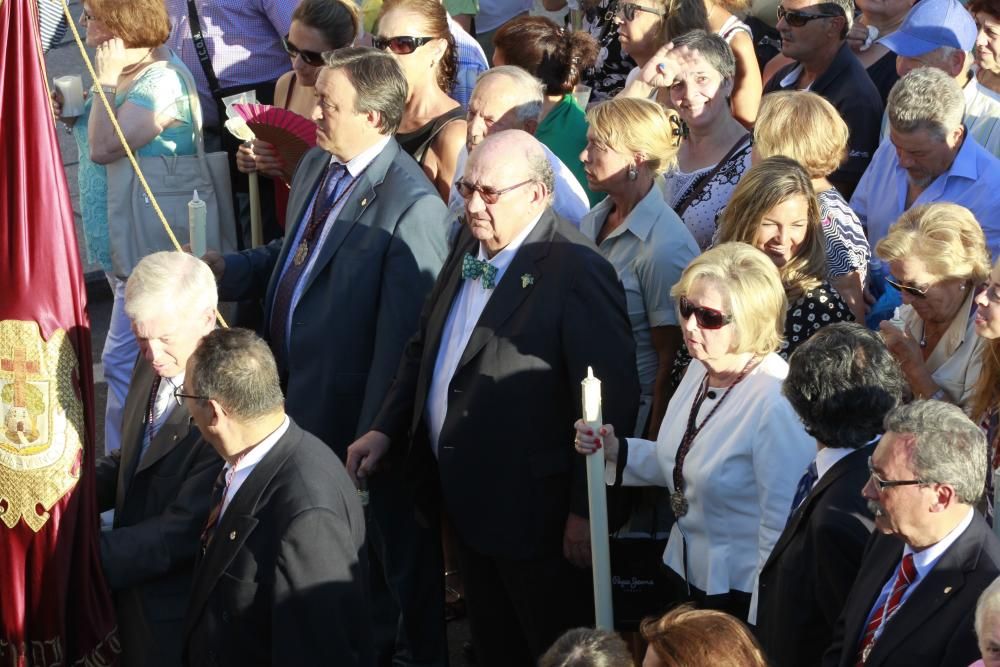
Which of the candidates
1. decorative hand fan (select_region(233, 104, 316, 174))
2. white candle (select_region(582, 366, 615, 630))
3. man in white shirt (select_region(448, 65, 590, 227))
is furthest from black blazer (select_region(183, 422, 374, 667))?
decorative hand fan (select_region(233, 104, 316, 174))

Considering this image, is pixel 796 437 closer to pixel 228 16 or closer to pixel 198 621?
pixel 198 621

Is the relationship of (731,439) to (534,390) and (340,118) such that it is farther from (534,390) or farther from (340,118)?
(340,118)

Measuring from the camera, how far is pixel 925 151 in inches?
218

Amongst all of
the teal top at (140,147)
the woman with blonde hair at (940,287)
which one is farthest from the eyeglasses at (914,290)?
the teal top at (140,147)

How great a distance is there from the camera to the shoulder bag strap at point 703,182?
600 cm

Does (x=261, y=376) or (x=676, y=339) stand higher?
(x=261, y=376)

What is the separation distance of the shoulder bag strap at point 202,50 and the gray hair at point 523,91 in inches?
81.1

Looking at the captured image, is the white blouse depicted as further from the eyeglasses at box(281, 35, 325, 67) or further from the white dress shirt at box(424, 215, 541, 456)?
the eyeglasses at box(281, 35, 325, 67)

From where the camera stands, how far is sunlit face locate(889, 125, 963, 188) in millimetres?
5523

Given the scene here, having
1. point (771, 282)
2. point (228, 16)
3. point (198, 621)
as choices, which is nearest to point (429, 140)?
point (228, 16)

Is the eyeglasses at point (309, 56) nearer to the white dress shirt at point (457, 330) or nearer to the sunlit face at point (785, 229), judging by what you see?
the white dress shirt at point (457, 330)

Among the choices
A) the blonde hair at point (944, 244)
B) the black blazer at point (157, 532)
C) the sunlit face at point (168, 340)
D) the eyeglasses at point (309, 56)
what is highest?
the eyeglasses at point (309, 56)

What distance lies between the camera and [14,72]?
4.64m

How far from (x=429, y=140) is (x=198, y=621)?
2.92 m
